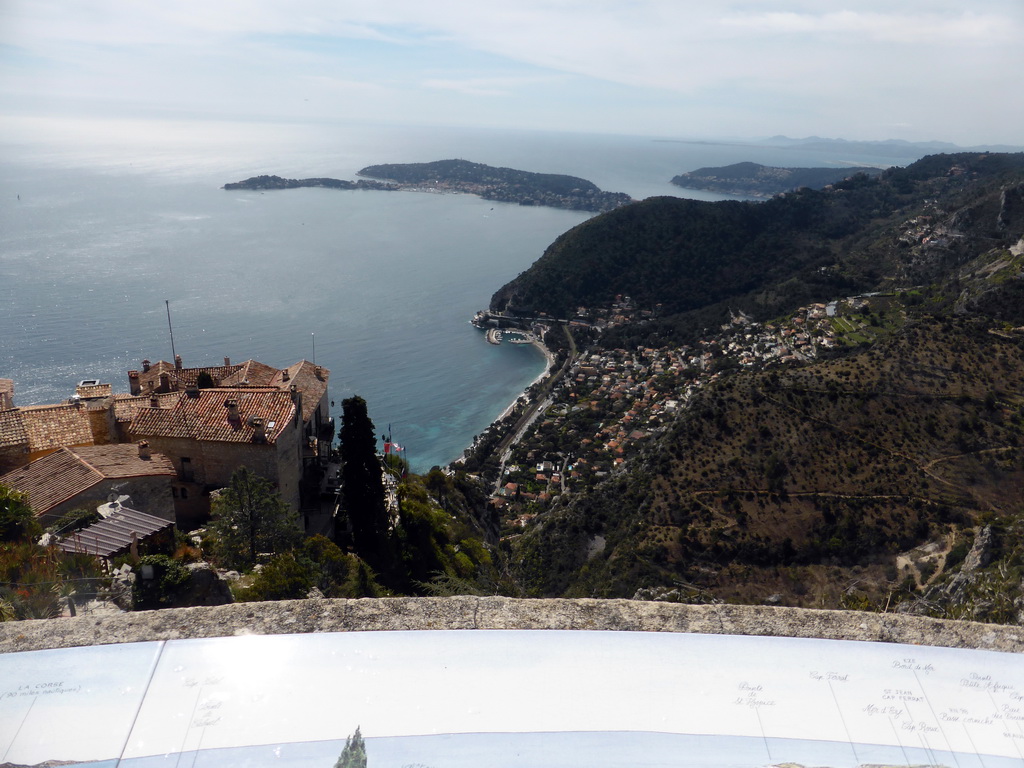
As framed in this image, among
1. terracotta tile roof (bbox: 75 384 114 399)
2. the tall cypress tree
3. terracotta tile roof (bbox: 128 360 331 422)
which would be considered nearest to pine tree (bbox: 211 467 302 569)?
the tall cypress tree

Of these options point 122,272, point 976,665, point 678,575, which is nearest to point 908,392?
point 678,575

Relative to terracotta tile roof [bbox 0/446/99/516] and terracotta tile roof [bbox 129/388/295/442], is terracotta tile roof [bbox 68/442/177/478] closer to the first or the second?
terracotta tile roof [bbox 0/446/99/516]

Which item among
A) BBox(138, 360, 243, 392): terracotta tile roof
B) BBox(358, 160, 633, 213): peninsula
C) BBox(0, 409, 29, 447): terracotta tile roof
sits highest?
BBox(358, 160, 633, 213): peninsula

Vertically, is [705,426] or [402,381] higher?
[705,426]

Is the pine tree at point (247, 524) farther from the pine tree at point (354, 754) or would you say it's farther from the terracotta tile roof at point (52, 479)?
the pine tree at point (354, 754)

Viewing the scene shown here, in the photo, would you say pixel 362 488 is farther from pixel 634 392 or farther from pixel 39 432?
pixel 634 392

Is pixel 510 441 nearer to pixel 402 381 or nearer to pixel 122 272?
pixel 402 381
